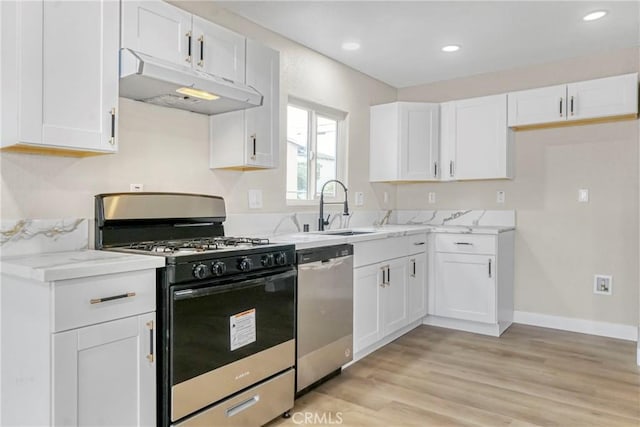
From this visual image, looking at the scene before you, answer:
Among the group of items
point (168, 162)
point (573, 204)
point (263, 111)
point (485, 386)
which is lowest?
point (485, 386)

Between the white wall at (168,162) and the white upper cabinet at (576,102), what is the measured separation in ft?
4.81

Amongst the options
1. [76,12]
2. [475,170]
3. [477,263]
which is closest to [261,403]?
[76,12]

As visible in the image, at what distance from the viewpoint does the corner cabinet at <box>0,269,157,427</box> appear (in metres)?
1.47

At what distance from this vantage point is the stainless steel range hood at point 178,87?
198cm

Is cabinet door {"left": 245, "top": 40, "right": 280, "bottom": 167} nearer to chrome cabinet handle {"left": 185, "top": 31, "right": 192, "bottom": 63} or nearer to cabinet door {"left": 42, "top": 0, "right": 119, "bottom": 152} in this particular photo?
chrome cabinet handle {"left": 185, "top": 31, "right": 192, "bottom": 63}

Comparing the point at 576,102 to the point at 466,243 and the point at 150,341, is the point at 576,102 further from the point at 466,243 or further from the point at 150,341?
the point at 150,341

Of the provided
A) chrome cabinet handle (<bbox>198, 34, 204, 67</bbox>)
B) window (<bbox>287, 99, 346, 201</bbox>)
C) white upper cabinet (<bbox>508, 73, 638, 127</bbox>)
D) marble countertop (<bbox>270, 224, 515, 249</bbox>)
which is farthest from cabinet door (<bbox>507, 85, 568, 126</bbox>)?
chrome cabinet handle (<bbox>198, 34, 204, 67</bbox>)

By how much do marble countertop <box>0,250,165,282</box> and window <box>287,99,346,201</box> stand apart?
1.87 m

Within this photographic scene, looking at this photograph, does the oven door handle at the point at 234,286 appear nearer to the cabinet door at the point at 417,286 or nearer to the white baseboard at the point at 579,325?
the cabinet door at the point at 417,286

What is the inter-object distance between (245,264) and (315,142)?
6.60ft

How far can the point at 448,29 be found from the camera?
327 centimetres

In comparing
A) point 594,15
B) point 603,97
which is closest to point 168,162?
point 594,15

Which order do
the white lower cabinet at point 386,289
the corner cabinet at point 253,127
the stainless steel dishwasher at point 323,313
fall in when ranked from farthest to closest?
the white lower cabinet at point 386,289 < the corner cabinet at point 253,127 < the stainless steel dishwasher at point 323,313

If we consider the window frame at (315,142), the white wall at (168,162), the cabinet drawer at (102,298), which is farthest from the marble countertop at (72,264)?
the window frame at (315,142)
